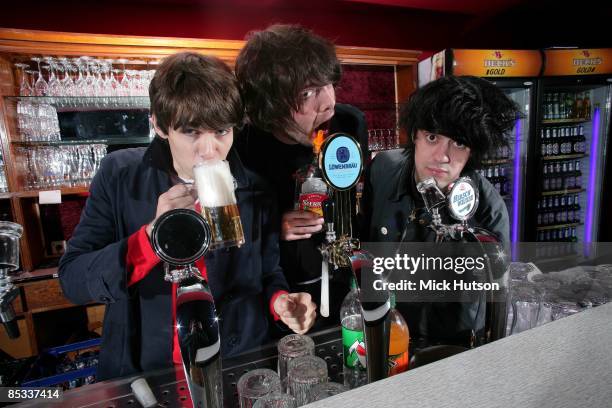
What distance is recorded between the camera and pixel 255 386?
A: 719mm

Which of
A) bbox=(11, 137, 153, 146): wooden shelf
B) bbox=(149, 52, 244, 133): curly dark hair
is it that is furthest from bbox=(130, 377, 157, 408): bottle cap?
bbox=(11, 137, 153, 146): wooden shelf

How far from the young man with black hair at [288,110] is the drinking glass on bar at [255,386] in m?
0.37

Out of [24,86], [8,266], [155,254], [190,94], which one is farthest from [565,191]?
[24,86]

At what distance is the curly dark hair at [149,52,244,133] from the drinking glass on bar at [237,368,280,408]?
55 centimetres

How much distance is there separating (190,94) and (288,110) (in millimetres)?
298

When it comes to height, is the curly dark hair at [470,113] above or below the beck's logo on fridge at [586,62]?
below

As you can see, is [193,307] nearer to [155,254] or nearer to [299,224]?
[155,254]

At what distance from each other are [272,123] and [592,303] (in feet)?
3.26

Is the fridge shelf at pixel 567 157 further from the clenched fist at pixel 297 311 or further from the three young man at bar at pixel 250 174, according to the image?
the clenched fist at pixel 297 311

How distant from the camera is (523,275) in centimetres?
111

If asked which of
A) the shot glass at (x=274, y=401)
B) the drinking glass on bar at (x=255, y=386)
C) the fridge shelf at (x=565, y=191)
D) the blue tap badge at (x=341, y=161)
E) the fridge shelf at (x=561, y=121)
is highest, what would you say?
the fridge shelf at (x=561, y=121)

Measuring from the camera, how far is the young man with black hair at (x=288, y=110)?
40.1 inches

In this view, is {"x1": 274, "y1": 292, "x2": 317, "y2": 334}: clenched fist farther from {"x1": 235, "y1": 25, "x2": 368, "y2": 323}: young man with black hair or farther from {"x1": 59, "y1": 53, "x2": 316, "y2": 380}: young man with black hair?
{"x1": 235, "y1": 25, "x2": 368, "y2": 323}: young man with black hair

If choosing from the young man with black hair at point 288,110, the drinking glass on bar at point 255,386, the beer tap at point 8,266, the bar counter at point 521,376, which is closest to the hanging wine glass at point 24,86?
the young man with black hair at point 288,110
